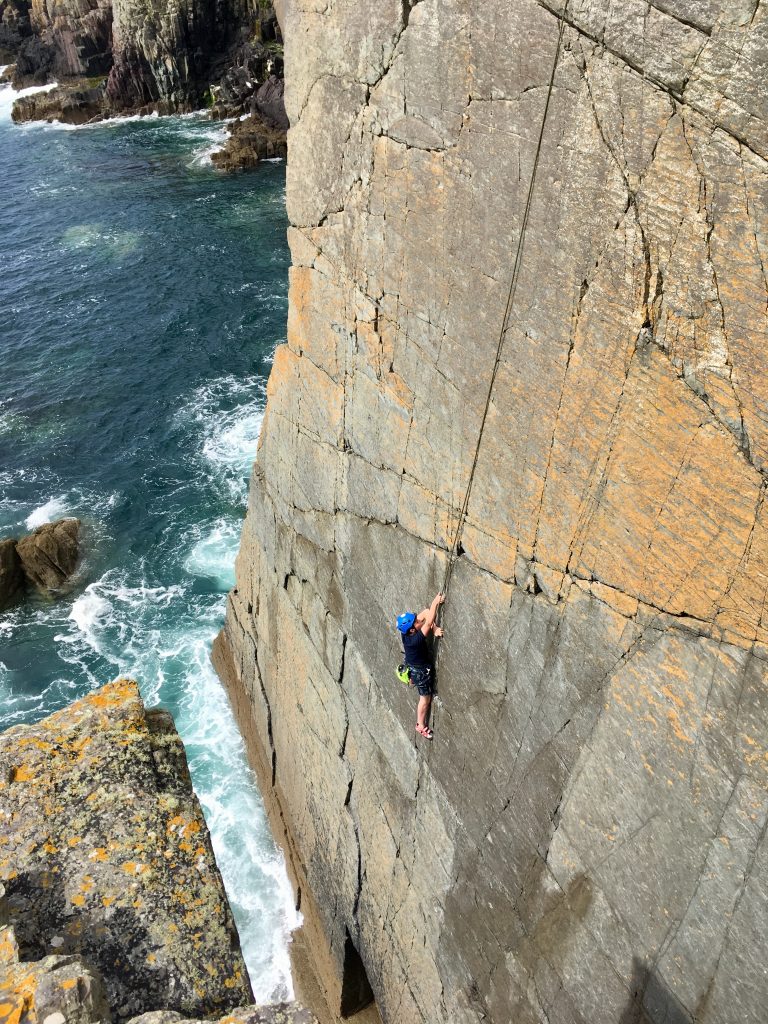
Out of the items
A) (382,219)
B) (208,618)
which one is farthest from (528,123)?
(208,618)

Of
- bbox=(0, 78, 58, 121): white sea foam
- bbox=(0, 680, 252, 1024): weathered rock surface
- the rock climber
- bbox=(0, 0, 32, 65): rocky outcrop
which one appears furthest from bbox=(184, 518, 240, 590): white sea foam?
bbox=(0, 0, 32, 65): rocky outcrop

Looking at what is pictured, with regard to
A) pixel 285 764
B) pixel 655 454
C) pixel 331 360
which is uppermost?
pixel 655 454

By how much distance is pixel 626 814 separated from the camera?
230 inches

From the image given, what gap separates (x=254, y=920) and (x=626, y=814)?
9188mm

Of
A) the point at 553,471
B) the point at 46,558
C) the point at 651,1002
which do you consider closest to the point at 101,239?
the point at 46,558

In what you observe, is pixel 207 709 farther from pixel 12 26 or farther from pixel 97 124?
pixel 12 26

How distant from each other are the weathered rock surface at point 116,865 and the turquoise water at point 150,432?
8960 mm

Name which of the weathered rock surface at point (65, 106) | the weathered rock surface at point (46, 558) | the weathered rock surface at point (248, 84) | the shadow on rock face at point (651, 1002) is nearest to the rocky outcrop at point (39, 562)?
the weathered rock surface at point (46, 558)

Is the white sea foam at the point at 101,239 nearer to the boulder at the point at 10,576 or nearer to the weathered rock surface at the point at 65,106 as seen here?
the boulder at the point at 10,576

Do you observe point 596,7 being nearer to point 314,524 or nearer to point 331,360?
point 331,360

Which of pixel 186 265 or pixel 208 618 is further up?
pixel 186 265

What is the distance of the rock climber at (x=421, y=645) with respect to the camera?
7.61m

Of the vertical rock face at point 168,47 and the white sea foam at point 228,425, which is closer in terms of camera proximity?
the white sea foam at point 228,425

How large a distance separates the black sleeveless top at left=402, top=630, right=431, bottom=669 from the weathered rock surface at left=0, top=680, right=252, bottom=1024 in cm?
298
